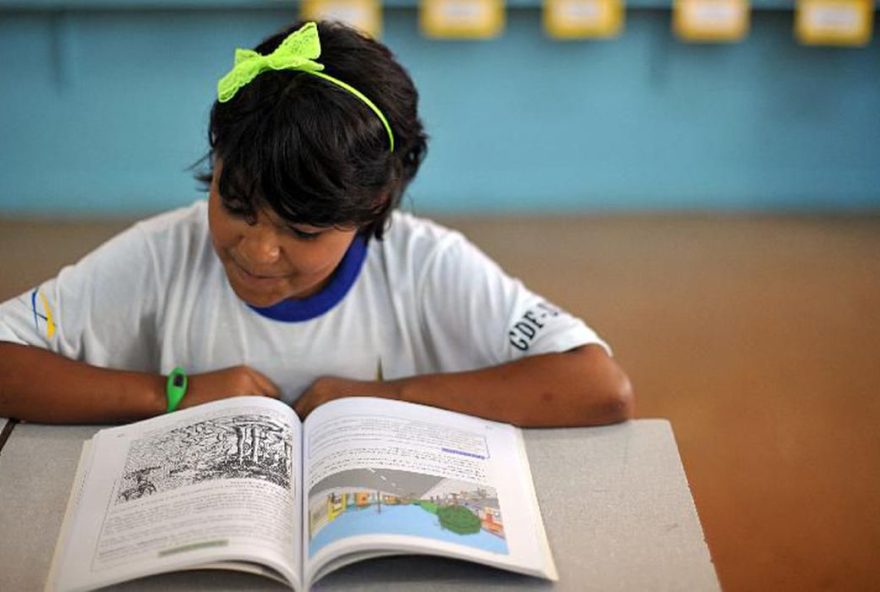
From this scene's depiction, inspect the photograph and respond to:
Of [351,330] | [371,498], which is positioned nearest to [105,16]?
[351,330]

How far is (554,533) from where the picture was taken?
997mm

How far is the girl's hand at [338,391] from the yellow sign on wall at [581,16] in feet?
5.72

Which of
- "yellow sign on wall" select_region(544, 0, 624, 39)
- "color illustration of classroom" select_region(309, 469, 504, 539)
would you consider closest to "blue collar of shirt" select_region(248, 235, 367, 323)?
"color illustration of classroom" select_region(309, 469, 504, 539)

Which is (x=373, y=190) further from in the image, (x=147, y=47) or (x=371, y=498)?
(x=147, y=47)

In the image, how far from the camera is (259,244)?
1145 mm

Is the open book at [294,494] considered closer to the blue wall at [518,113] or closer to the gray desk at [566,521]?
the gray desk at [566,521]

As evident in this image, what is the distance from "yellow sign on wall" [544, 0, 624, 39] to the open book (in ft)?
5.98

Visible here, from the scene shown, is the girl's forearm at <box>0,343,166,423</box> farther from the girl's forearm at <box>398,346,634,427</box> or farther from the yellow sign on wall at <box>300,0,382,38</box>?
the yellow sign on wall at <box>300,0,382,38</box>

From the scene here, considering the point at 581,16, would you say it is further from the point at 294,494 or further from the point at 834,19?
the point at 294,494

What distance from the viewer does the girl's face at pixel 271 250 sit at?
1.15 meters

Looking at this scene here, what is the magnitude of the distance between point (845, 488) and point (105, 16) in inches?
74.2

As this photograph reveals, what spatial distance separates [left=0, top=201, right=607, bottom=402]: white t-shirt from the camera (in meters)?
1.31

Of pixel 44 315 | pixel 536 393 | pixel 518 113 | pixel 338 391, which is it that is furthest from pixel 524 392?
pixel 518 113

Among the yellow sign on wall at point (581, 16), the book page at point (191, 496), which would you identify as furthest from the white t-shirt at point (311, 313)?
the yellow sign on wall at point (581, 16)
